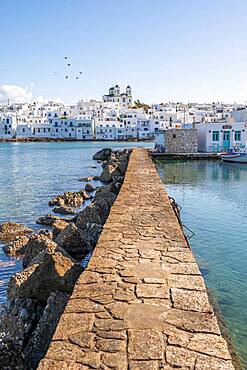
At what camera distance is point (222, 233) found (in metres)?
12.0

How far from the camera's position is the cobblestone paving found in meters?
A: 3.05

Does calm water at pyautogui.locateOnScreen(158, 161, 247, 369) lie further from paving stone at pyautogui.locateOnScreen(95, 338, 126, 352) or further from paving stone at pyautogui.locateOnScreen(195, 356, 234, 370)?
paving stone at pyautogui.locateOnScreen(95, 338, 126, 352)

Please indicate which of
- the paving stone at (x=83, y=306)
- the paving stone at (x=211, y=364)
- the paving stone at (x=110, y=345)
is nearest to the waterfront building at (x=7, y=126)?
the paving stone at (x=83, y=306)

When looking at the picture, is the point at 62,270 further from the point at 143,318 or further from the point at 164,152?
the point at 164,152

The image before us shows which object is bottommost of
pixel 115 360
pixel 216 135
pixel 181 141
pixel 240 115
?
pixel 115 360

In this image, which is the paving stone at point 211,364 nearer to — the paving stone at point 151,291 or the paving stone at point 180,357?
the paving stone at point 180,357

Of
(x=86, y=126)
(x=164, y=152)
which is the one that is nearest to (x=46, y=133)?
(x=86, y=126)

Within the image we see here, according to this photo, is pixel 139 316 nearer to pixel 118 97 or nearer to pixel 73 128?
pixel 73 128

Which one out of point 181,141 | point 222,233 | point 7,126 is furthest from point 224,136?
point 7,126

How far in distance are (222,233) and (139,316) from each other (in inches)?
348

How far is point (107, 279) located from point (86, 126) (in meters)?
113

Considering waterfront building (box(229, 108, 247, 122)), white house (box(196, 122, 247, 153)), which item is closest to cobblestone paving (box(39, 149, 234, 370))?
white house (box(196, 122, 247, 153))

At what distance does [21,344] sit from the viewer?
4789 millimetres

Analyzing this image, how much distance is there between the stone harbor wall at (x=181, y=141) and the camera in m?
41.8
